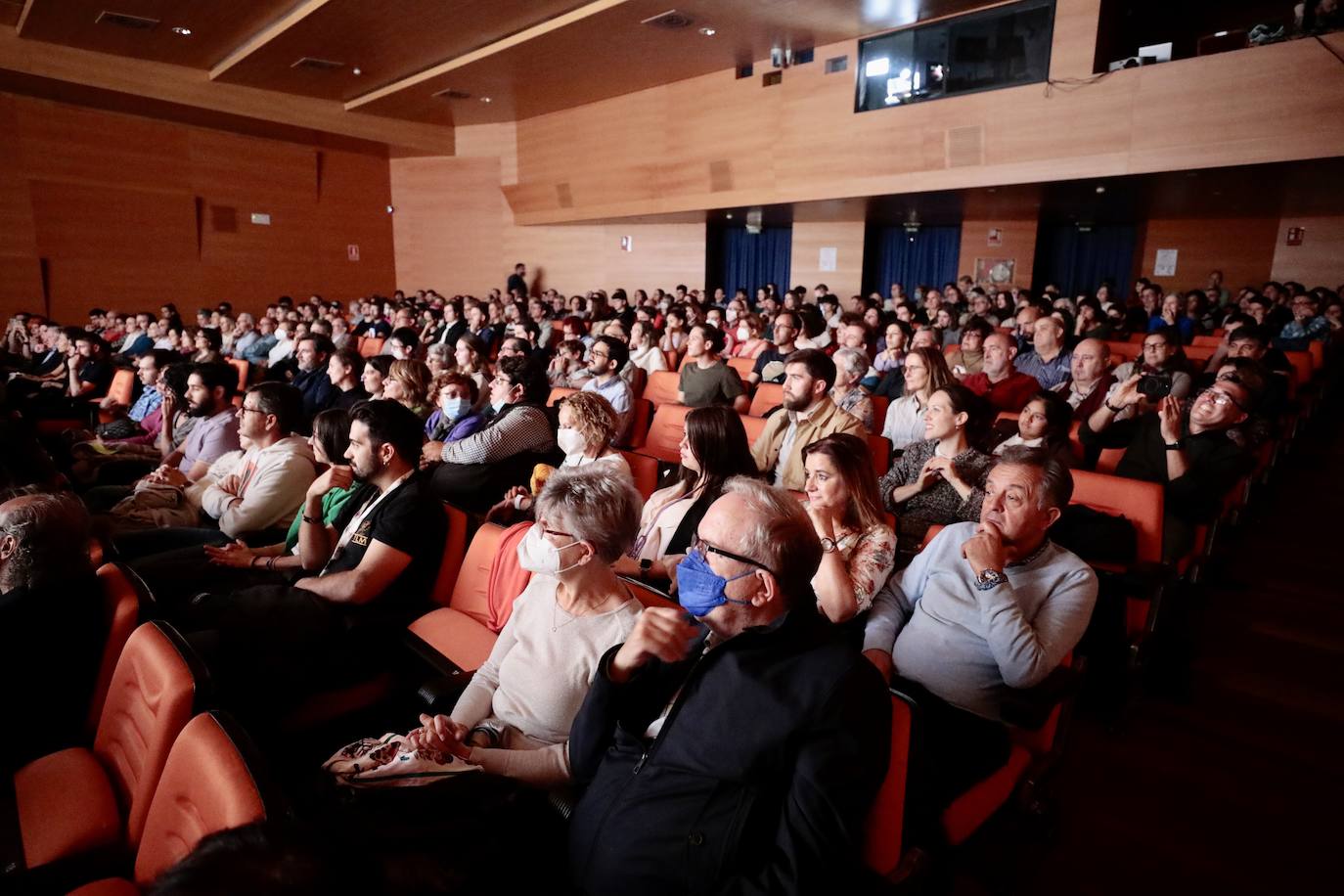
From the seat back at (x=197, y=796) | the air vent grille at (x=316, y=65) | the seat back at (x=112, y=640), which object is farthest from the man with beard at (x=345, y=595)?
the air vent grille at (x=316, y=65)

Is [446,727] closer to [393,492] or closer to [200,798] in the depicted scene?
[200,798]

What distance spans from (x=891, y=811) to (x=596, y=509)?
871mm

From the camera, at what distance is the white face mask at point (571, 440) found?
119 inches

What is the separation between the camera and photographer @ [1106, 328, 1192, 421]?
146 inches

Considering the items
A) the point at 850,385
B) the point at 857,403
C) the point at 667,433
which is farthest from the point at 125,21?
the point at 857,403

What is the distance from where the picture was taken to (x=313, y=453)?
316 cm

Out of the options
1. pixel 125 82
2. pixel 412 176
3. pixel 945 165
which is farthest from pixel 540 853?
pixel 412 176

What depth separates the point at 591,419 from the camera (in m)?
3.02

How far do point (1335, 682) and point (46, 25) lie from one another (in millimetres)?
13762

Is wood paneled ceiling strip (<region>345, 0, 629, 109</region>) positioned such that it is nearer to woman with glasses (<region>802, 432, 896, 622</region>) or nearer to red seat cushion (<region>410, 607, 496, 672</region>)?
woman with glasses (<region>802, 432, 896, 622</region>)

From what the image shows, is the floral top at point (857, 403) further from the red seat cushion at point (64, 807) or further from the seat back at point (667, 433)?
the red seat cushion at point (64, 807)

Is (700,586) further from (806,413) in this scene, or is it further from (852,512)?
(806,413)

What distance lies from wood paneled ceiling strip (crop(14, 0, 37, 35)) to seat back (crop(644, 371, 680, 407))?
885 cm

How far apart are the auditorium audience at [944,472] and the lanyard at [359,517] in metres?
1.91
